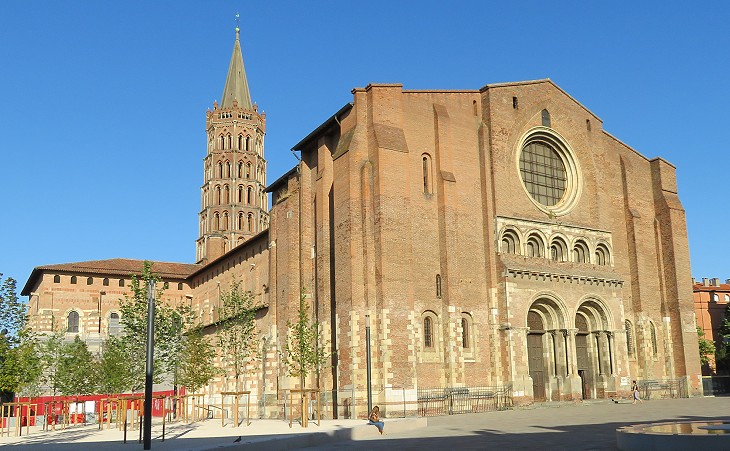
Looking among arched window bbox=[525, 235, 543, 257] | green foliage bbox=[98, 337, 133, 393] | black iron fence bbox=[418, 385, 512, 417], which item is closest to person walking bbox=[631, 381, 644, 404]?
black iron fence bbox=[418, 385, 512, 417]

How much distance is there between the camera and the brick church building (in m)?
35.4

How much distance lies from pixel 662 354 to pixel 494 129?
18384 mm

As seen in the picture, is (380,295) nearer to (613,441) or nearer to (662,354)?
(613,441)

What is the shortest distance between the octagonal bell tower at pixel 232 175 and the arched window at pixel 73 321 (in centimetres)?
2376

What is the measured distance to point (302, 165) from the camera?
144 ft

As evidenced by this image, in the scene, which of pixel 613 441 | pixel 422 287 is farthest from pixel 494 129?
pixel 613 441

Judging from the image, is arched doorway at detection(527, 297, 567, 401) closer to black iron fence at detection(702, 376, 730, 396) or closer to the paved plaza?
the paved plaza

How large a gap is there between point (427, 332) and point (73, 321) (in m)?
40.8

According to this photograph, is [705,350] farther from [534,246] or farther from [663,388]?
[534,246]

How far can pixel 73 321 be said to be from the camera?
6481 cm

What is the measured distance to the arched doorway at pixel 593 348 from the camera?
4178 cm

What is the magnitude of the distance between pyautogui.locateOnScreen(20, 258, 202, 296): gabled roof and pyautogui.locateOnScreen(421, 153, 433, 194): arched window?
3203cm

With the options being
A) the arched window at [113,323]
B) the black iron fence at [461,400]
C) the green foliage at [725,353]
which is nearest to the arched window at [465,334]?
the black iron fence at [461,400]

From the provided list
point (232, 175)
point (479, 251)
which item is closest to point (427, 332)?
point (479, 251)
